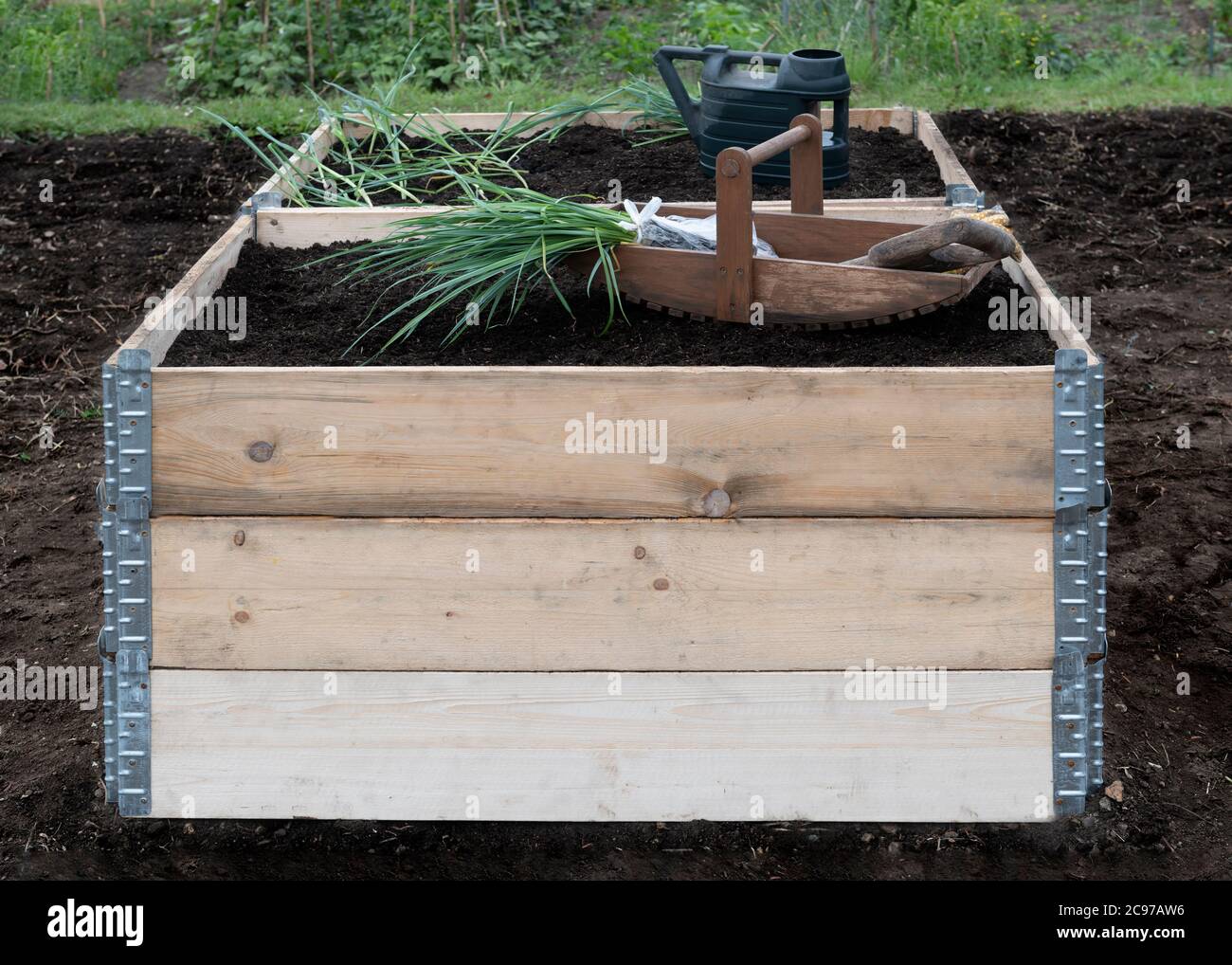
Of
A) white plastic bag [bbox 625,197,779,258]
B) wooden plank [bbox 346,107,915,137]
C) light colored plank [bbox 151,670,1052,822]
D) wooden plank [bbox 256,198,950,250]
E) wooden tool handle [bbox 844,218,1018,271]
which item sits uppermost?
wooden plank [bbox 346,107,915,137]

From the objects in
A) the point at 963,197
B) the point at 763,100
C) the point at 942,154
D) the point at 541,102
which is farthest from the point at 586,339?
the point at 541,102

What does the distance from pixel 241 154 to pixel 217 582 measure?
16.5 ft

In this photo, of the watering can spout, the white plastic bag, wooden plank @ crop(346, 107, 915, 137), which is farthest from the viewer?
wooden plank @ crop(346, 107, 915, 137)

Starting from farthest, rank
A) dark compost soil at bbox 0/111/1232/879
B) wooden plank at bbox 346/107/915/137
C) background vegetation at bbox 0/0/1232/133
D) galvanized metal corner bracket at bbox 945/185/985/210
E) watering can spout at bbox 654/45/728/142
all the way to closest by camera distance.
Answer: background vegetation at bbox 0/0/1232/133
wooden plank at bbox 346/107/915/137
watering can spout at bbox 654/45/728/142
galvanized metal corner bracket at bbox 945/185/985/210
dark compost soil at bbox 0/111/1232/879

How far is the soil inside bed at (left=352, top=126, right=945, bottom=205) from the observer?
365 cm

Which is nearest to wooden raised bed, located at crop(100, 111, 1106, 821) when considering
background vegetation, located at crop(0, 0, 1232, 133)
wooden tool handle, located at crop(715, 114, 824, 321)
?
wooden tool handle, located at crop(715, 114, 824, 321)

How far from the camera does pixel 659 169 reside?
397 cm

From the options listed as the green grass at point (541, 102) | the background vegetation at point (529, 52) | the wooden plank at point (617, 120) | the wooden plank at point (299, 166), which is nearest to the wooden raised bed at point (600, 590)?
the wooden plank at point (299, 166)

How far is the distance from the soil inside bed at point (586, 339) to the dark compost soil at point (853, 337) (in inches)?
35.5

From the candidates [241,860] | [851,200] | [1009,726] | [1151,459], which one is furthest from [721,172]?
[1151,459]

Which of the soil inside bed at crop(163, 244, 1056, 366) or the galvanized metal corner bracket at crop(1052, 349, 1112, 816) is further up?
the soil inside bed at crop(163, 244, 1056, 366)

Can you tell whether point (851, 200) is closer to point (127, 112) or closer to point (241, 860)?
point (241, 860)

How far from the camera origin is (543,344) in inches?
99.0

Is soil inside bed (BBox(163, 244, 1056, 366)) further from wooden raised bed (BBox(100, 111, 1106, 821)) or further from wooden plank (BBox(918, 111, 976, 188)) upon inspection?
wooden plank (BBox(918, 111, 976, 188))
